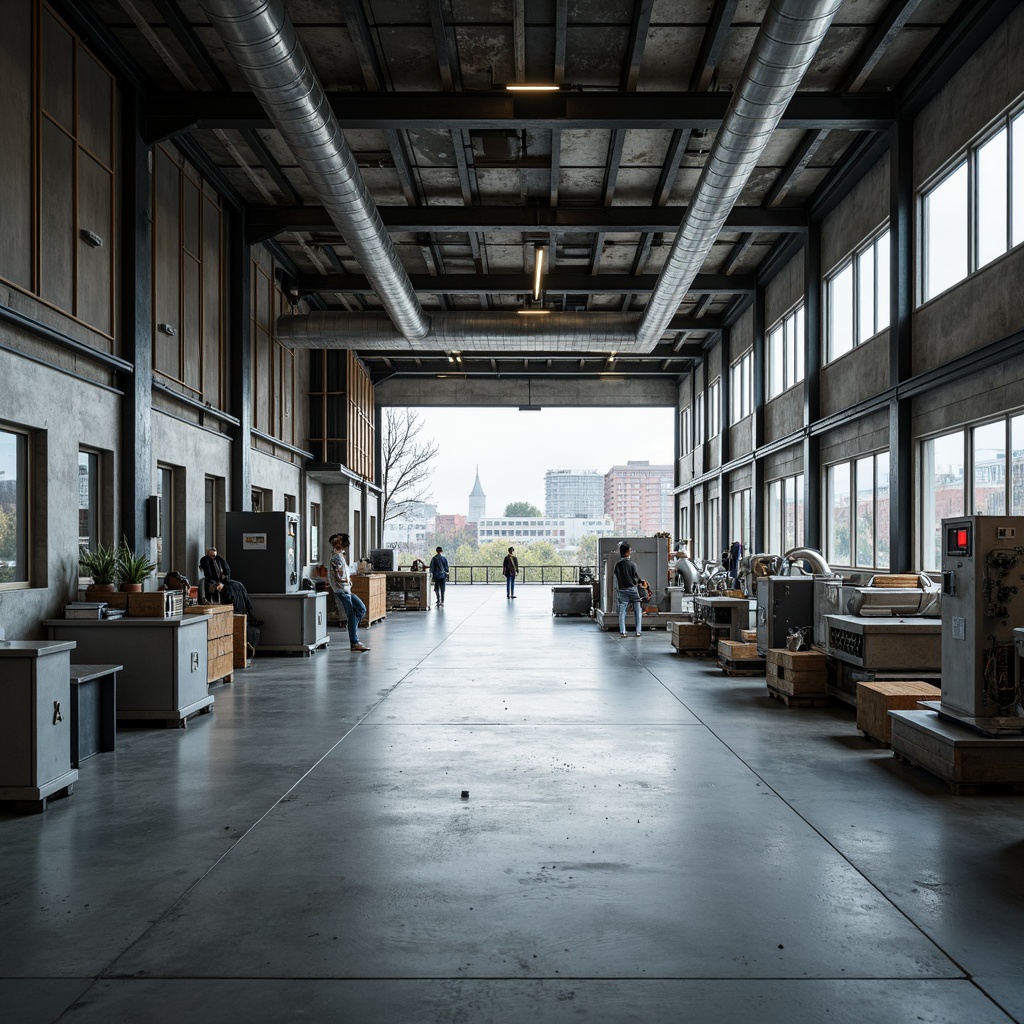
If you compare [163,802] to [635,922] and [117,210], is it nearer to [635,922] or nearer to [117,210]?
[635,922]

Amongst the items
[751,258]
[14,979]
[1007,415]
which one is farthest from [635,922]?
[751,258]

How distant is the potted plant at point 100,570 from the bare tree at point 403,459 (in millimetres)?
26759

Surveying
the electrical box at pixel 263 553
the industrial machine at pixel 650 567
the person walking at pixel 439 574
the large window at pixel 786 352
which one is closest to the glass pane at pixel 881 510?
the large window at pixel 786 352

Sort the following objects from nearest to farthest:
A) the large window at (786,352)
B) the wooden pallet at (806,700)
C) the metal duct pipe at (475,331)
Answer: the wooden pallet at (806,700)
the metal duct pipe at (475,331)
the large window at (786,352)

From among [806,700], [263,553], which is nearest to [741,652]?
[806,700]

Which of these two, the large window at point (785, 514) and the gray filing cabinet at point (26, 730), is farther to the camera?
the large window at point (785, 514)

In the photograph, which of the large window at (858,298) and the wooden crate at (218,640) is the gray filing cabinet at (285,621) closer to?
the wooden crate at (218,640)

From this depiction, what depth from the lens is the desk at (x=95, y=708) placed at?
287 inches

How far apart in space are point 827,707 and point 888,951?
6.43m

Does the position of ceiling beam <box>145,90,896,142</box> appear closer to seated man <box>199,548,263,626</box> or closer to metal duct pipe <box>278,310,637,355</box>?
seated man <box>199,548,263,626</box>

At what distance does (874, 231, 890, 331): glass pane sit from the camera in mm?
14898

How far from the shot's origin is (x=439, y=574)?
28.7 meters

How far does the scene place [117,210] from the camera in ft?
38.7

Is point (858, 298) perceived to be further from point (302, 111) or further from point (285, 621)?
point (285, 621)
